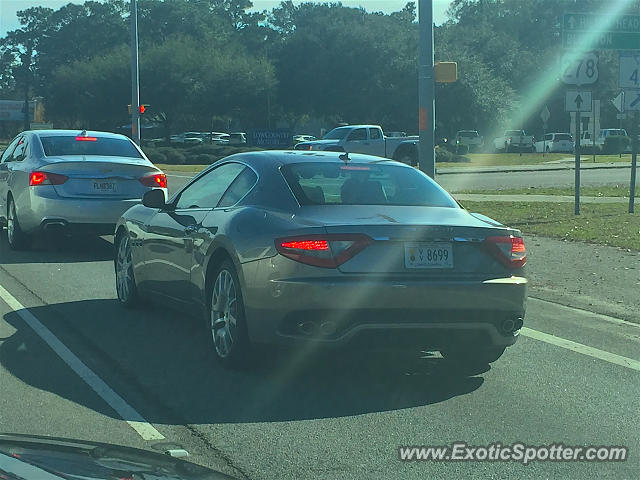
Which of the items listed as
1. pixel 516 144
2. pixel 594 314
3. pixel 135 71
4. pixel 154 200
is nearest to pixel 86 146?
pixel 154 200

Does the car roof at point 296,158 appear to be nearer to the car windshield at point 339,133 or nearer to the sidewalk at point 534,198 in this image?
the sidewalk at point 534,198

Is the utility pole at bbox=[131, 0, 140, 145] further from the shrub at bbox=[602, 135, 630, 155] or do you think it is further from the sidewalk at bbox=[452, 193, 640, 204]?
the shrub at bbox=[602, 135, 630, 155]

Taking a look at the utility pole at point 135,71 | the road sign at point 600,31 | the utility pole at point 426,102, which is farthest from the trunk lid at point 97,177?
the utility pole at point 135,71

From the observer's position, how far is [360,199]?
7.52 m

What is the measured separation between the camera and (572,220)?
1856cm

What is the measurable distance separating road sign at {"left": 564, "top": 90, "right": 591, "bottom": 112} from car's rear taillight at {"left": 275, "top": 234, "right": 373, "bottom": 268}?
509 inches

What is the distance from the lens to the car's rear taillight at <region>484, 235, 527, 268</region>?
7020 mm

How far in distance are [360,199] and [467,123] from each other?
240ft

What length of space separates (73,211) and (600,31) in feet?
34.4

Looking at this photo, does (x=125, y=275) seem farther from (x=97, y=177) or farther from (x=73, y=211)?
(x=97, y=177)

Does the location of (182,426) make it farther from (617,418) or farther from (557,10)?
(557,10)

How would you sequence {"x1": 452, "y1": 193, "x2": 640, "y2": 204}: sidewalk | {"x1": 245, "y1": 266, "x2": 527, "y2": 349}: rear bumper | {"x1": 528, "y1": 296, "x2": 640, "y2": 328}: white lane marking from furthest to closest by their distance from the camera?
{"x1": 452, "y1": 193, "x2": 640, "y2": 204}: sidewalk < {"x1": 528, "y1": 296, "x2": 640, "y2": 328}: white lane marking < {"x1": 245, "y1": 266, "x2": 527, "y2": 349}: rear bumper

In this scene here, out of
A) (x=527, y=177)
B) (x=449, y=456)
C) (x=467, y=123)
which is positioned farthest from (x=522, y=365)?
(x=467, y=123)

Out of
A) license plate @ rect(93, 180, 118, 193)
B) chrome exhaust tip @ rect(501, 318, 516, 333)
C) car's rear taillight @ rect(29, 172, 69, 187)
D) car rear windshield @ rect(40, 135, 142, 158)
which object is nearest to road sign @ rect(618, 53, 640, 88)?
car rear windshield @ rect(40, 135, 142, 158)
